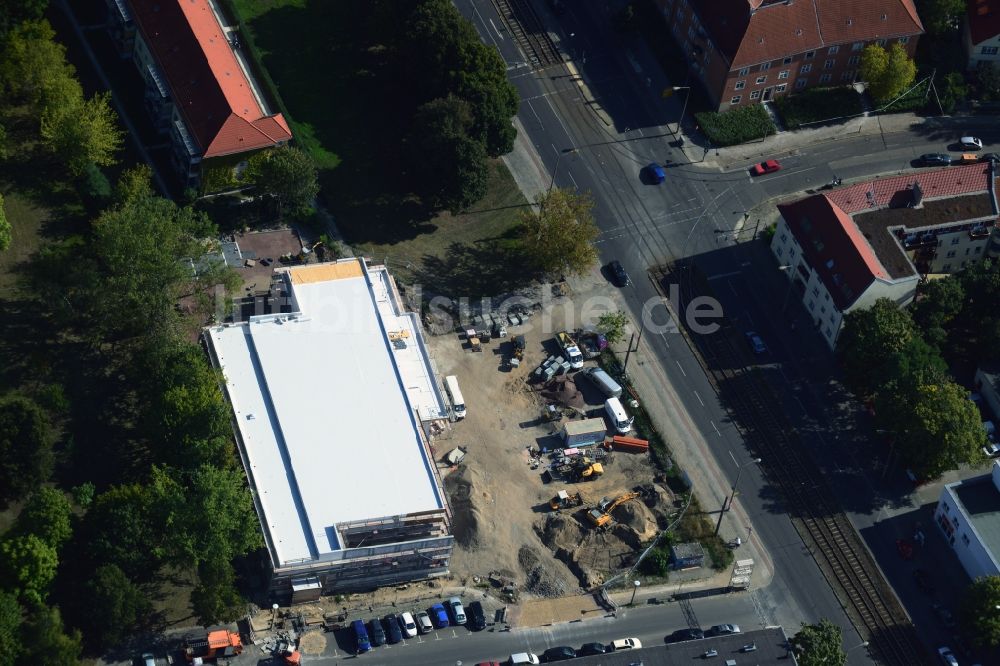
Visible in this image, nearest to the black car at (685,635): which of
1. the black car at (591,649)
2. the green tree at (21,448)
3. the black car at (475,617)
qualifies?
the black car at (591,649)

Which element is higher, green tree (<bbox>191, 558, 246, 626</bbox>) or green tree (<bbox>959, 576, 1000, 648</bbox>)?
green tree (<bbox>191, 558, 246, 626</bbox>)

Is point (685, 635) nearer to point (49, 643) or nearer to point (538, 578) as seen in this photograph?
point (538, 578)

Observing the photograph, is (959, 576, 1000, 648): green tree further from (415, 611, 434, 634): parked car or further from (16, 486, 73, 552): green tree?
(16, 486, 73, 552): green tree

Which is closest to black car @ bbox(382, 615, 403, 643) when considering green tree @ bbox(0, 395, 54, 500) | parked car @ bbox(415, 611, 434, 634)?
parked car @ bbox(415, 611, 434, 634)

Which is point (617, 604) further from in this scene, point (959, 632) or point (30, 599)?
point (30, 599)

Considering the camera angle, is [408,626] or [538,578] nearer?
[408,626]

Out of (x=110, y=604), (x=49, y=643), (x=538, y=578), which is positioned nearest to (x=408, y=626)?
(x=538, y=578)

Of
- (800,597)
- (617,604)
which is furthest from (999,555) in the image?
(617,604)
